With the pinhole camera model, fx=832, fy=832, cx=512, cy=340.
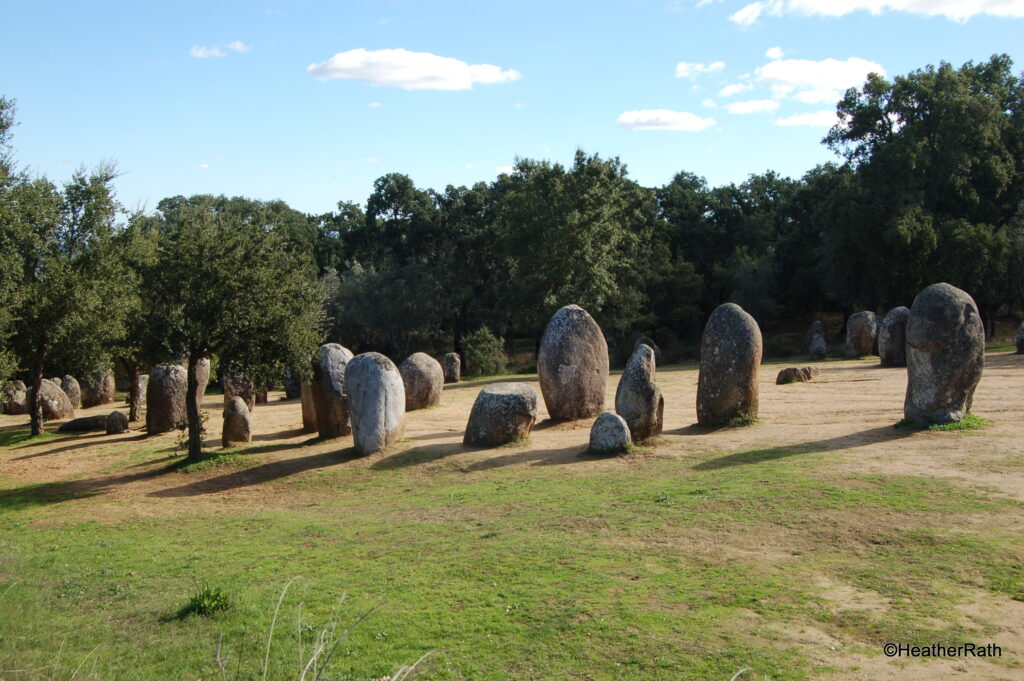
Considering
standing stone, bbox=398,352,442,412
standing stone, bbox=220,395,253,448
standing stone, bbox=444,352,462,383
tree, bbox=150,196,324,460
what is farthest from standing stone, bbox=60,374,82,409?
tree, bbox=150,196,324,460

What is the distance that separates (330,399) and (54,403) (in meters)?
13.7

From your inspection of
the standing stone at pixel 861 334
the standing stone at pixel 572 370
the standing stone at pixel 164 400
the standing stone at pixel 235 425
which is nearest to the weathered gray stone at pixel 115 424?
the standing stone at pixel 164 400

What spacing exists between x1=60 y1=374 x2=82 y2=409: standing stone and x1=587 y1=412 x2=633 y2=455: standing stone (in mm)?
23373

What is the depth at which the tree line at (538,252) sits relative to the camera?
16.7 metres

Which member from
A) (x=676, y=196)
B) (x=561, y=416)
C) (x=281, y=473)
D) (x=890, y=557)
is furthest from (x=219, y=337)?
(x=676, y=196)

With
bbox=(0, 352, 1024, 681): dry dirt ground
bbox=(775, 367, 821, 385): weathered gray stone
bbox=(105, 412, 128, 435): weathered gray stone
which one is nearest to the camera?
bbox=(0, 352, 1024, 681): dry dirt ground

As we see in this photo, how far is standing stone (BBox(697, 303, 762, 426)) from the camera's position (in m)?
16.8

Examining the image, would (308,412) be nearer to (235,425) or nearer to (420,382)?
(235,425)

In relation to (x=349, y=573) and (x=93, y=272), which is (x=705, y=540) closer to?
(x=349, y=573)

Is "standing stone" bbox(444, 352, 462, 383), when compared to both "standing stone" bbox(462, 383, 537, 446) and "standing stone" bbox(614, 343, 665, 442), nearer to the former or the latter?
"standing stone" bbox(462, 383, 537, 446)

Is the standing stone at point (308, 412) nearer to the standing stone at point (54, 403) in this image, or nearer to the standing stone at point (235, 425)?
the standing stone at point (235, 425)

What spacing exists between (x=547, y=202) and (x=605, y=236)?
296 centimetres

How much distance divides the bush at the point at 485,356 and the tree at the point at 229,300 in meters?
21.2

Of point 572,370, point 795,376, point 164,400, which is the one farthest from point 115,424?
point 795,376
